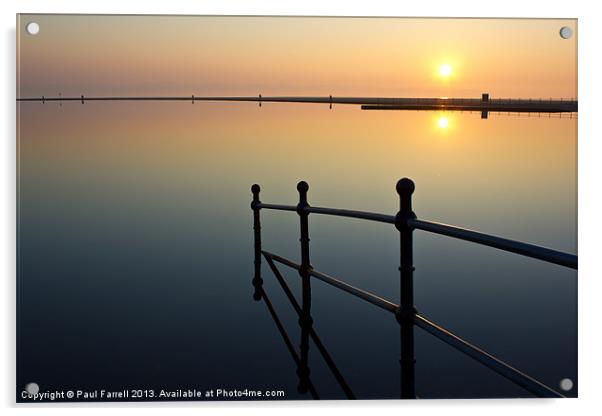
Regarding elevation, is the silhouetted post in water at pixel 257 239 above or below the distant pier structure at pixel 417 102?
below

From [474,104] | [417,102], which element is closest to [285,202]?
[417,102]

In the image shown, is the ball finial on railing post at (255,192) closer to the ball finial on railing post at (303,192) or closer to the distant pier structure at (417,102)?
the ball finial on railing post at (303,192)

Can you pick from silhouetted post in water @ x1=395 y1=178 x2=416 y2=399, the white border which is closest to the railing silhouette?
silhouetted post in water @ x1=395 y1=178 x2=416 y2=399

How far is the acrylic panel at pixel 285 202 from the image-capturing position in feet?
6.73

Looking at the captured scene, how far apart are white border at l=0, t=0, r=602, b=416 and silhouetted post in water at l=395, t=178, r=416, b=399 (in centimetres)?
9

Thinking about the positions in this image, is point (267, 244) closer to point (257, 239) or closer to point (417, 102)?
point (257, 239)

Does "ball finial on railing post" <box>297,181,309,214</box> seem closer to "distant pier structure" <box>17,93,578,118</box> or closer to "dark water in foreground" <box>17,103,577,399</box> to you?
"dark water in foreground" <box>17,103,577,399</box>

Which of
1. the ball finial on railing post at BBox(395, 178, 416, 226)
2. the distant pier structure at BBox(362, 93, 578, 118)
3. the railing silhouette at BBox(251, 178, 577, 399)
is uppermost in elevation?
the distant pier structure at BBox(362, 93, 578, 118)

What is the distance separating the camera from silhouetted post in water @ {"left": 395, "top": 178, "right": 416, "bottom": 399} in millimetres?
1791

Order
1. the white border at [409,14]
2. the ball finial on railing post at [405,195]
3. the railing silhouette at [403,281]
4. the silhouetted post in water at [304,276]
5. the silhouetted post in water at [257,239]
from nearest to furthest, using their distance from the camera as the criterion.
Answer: the railing silhouette at [403,281] < the ball finial on railing post at [405,195] < the white border at [409,14] < the silhouetted post in water at [304,276] < the silhouetted post in water at [257,239]

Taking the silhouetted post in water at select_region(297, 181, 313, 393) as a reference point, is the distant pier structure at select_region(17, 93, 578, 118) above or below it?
above

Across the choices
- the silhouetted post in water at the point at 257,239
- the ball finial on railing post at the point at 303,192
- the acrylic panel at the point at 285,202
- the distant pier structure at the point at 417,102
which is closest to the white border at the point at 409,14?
the acrylic panel at the point at 285,202

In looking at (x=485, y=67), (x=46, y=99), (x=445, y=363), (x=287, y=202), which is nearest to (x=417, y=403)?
(x=445, y=363)

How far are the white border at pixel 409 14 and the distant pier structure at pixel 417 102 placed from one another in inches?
5.4
